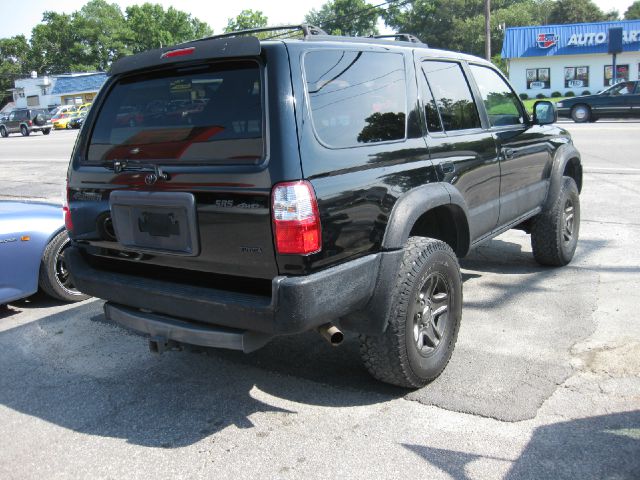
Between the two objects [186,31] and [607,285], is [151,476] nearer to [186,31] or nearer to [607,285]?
[607,285]

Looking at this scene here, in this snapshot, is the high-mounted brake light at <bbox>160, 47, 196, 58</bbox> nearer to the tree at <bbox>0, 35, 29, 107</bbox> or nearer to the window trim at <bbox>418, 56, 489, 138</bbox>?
the window trim at <bbox>418, 56, 489, 138</bbox>

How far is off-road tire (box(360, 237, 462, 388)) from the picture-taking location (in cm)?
334

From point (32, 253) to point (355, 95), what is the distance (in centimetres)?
325

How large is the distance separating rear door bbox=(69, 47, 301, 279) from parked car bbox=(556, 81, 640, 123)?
2323 centimetres

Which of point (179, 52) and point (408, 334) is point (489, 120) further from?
point (179, 52)

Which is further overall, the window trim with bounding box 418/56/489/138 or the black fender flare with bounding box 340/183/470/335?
the window trim with bounding box 418/56/489/138

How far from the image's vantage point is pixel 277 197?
9.30 ft

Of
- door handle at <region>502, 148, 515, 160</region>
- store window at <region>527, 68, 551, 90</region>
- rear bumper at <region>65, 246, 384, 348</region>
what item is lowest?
rear bumper at <region>65, 246, 384, 348</region>

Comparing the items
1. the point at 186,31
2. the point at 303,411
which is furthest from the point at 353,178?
the point at 186,31

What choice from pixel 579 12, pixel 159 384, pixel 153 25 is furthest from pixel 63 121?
pixel 153 25

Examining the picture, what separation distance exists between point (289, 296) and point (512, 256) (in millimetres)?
4243

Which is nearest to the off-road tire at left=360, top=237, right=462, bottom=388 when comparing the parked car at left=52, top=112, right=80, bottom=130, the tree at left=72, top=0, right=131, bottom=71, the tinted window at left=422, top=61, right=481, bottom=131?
the tinted window at left=422, top=61, right=481, bottom=131

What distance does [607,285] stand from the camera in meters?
5.38

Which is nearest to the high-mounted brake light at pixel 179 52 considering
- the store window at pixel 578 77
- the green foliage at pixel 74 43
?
the store window at pixel 578 77
